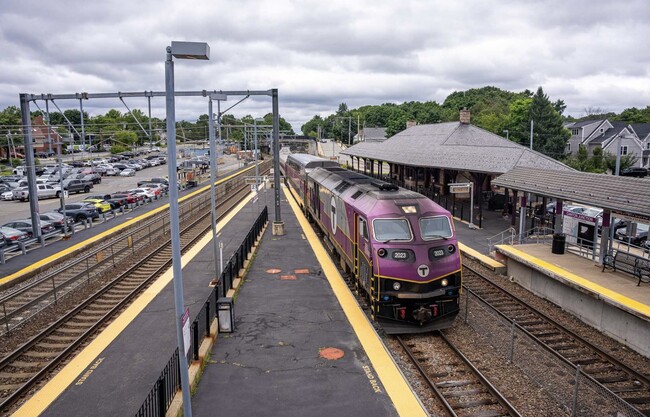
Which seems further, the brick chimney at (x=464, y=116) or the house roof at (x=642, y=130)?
the house roof at (x=642, y=130)

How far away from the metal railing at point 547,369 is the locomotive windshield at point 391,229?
3471 mm

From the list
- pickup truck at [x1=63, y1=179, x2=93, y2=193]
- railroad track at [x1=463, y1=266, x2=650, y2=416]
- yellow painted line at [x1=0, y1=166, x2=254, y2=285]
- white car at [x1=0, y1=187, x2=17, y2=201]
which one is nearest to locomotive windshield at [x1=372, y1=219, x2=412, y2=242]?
railroad track at [x1=463, y1=266, x2=650, y2=416]

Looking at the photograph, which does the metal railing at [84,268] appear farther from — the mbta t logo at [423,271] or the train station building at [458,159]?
the train station building at [458,159]

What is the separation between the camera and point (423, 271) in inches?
478

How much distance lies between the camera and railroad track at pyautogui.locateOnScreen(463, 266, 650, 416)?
10180 millimetres

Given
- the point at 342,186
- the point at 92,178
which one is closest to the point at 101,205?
the point at 342,186

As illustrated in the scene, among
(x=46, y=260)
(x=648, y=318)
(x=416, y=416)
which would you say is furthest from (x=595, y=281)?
(x=46, y=260)

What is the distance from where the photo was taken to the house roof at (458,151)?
27.0 metres

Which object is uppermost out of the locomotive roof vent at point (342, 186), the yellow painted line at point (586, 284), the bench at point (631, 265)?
the locomotive roof vent at point (342, 186)

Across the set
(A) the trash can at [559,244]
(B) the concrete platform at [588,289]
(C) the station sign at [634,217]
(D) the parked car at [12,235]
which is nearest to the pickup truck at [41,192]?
(D) the parked car at [12,235]

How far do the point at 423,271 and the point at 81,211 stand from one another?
1089 inches

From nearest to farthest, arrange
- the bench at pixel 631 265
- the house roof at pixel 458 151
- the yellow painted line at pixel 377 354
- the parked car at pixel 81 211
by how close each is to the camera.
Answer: the yellow painted line at pixel 377 354
the bench at pixel 631 265
the house roof at pixel 458 151
the parked car at pixel 81 211

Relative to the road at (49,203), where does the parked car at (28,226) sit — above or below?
above

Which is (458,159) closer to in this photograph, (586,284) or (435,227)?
(586,284)
